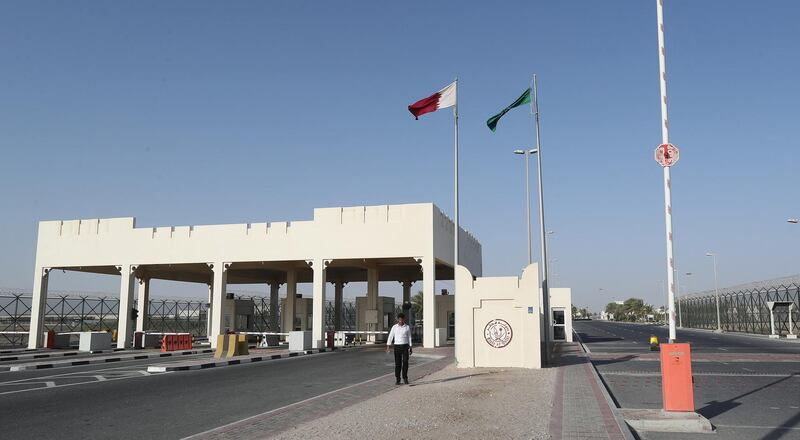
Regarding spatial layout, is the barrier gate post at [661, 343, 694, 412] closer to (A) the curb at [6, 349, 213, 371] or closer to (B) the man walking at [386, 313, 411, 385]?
(B) the man walking at [386, 313, 411, 385]

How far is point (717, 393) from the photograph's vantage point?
14.3 m

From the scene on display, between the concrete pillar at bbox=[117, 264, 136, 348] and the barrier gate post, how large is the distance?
108 ft

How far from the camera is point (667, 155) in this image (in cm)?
1122

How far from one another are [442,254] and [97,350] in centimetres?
1896

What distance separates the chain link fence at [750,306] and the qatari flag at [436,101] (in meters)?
44.1

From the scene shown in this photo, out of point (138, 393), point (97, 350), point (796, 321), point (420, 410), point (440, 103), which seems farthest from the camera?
point (796, 321)

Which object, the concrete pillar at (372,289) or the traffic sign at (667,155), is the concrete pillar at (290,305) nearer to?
the concrete pillar at (372,289)

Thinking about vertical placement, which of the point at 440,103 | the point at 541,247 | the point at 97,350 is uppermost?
the point at 440,103

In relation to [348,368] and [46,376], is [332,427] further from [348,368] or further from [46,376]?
[46,376]

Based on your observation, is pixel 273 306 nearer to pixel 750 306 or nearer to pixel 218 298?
pixel 218 298

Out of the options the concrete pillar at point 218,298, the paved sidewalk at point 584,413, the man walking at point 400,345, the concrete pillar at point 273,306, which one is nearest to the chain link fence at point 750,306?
the concrete pillar at point 273,306

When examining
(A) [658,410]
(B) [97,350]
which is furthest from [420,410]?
(B) [97,350]

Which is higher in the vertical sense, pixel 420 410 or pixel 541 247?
pixel 541 247

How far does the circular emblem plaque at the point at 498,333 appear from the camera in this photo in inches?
765
